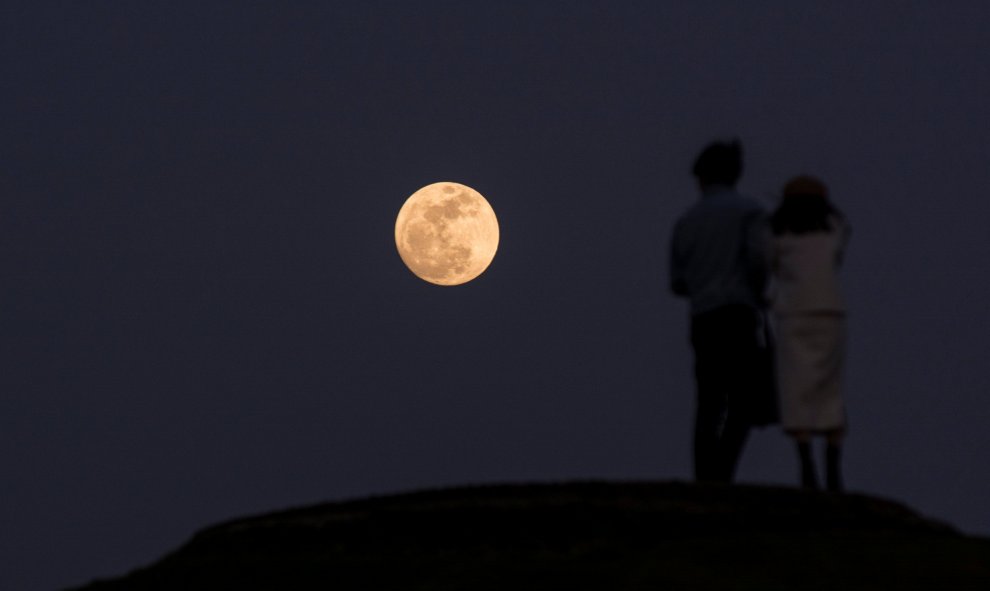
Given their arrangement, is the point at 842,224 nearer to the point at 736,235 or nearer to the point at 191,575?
the point at 736,235

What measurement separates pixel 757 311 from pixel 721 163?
1252mm

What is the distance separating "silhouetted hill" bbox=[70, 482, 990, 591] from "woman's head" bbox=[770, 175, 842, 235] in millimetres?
2038

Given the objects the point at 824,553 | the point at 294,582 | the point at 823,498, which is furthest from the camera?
the point at 823,498

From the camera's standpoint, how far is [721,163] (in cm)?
1323

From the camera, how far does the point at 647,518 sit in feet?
38.5

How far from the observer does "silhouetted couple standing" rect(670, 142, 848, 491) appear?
12.6 metres

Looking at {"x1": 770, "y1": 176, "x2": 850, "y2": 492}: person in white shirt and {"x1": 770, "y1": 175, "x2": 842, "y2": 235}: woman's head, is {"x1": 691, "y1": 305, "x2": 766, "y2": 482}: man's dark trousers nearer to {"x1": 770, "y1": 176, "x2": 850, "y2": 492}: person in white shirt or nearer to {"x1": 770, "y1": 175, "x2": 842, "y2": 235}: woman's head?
{"x1": 770, "y1": 176, "x2": 850, "y2": 492}: person in white shirt

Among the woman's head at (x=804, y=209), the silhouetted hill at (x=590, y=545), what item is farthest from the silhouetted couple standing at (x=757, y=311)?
the silhouetted hill at (x=590, y=545)

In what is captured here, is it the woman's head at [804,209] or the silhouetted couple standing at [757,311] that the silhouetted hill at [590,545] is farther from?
the woman's head at [804,209]

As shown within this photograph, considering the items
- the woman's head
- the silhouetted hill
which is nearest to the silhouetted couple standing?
the woman's head

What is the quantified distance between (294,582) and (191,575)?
4.13 feet

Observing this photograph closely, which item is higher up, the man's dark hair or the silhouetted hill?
the man's dark hair

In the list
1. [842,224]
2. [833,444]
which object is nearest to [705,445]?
[833,444]

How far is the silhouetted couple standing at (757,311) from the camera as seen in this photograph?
1260 centimetres
